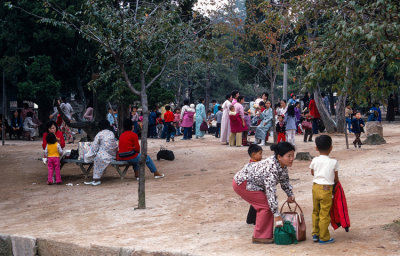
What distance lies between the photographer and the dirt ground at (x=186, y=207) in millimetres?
6766

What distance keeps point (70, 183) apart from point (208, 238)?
23.2 ft

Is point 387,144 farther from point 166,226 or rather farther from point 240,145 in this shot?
point 166,226

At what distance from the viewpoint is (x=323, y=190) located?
641cm

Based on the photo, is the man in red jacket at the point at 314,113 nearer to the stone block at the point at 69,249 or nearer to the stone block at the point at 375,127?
the stone block at the point at 375,127

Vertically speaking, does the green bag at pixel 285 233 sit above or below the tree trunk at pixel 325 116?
below

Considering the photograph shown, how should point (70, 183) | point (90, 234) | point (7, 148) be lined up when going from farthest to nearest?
point (7, 148)
point (70, 183)
point (90, 234)

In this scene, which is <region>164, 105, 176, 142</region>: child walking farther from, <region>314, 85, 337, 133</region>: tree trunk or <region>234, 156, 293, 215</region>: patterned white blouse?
<region>234, 156, 293, 215</region>: patterned white blouse

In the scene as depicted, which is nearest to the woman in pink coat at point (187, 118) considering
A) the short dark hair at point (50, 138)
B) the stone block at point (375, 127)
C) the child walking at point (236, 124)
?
the child walking at point (236, 124)

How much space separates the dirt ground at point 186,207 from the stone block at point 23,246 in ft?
0.69

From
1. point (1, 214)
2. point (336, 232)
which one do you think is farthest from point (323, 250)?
point (1, 214)

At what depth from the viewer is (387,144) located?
18672 millimetres

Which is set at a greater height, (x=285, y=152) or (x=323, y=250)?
(x=285, y=152)

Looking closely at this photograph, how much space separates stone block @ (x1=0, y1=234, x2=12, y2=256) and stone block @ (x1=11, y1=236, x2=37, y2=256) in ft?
0.24

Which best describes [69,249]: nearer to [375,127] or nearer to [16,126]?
[375,127]
